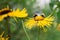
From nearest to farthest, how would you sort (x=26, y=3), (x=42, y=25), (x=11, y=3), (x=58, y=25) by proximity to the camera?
(x=42, y=25) < (x=58, y=25) < (x=11, y=3) < (x=26, y=3)

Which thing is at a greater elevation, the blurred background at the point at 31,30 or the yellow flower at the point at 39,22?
the yellow flower at the point at 39,22

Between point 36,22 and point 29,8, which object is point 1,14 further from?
point 29,8

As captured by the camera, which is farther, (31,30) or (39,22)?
(31,30)

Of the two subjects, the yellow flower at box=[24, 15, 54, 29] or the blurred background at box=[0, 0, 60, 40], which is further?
the blurred background at box=[0, 0, 60, 40]

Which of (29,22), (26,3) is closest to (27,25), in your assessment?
(29,22)

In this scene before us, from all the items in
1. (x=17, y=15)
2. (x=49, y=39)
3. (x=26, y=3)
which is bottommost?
(x=49, y=39)

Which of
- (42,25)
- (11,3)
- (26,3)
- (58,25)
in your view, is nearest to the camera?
(42,25)

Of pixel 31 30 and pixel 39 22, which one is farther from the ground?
pixel 39 22

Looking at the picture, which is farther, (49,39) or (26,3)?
(26,3)

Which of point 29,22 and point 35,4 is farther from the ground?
point 29,22

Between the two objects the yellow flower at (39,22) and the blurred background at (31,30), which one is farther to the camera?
the blurred background at (31,30)

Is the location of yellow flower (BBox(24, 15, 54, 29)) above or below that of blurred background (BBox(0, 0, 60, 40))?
above
